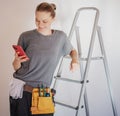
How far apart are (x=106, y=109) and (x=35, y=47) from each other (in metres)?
1.28

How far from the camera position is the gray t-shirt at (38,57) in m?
1.74

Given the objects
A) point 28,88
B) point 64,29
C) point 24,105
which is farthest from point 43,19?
point 64,29

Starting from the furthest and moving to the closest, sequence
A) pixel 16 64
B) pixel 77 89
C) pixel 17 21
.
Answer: pixel 77 89 → pixel 17 21 → pixel 16 64

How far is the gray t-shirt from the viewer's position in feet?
5.70

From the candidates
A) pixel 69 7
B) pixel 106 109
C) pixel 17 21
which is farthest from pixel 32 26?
pixel 106 109

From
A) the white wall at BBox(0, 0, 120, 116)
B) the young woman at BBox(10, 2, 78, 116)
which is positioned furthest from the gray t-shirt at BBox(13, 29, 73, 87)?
the white wall at BBox(0, 0, 120, 116)

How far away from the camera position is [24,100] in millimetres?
1794

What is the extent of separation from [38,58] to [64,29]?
2.76ft

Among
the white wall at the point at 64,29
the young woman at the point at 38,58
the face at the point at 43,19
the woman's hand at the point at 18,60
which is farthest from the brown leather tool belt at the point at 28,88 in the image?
the white wall at the point at 64,29

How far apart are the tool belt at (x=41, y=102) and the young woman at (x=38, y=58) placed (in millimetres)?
47

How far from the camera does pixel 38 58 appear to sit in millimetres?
1734

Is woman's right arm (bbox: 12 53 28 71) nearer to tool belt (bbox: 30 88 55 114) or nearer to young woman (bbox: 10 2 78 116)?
young woman (bbox: 10 2 78 116)

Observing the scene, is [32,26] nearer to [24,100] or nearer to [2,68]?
[2,68]

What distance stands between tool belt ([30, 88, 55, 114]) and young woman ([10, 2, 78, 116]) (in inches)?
1.9
